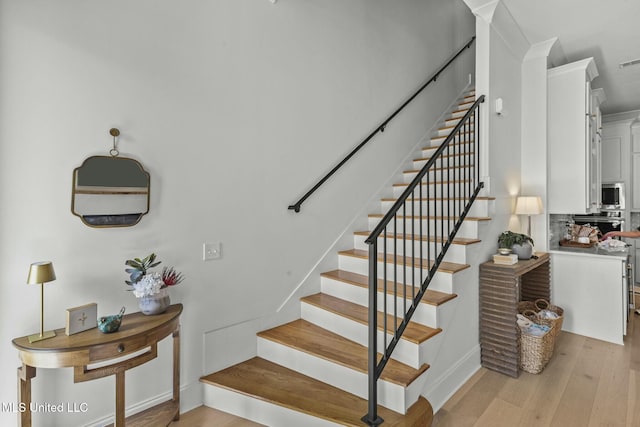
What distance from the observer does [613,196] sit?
207 inches

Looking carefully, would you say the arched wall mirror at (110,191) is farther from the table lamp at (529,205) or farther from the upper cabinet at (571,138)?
the upper cabinet at (571,138)

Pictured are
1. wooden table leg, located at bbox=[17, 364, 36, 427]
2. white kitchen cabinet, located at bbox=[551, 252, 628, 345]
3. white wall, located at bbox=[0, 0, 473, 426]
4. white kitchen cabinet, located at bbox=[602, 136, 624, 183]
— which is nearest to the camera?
wooden table leg, located at bbox=[17, 364, 36, 427]

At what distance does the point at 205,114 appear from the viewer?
233 cm

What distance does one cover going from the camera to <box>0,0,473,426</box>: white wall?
→ 1.69 metres

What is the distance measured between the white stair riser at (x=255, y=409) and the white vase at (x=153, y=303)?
0.75 meters

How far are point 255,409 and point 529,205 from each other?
10.5ft

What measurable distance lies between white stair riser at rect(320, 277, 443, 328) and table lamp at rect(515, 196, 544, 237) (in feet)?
6.07

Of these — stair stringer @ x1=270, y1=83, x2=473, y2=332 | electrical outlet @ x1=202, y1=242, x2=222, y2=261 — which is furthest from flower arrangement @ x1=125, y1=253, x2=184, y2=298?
stair stringer @ x1=270, y1=83, x2=473, y2=332

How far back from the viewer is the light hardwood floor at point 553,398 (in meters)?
2.12

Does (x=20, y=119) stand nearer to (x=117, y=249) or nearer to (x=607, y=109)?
(x=117, y=249)

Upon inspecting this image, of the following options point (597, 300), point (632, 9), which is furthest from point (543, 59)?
point (597, 300)

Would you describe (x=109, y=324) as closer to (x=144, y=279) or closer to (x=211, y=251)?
(x=144, y=279)

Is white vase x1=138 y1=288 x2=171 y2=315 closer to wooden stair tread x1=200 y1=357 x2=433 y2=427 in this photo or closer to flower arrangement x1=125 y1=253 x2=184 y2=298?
flower arrangement x1=125 y1=253 x2=184 y2=298

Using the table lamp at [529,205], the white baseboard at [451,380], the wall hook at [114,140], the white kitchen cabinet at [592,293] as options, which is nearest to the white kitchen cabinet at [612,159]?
the white kitchen cabinet at [592,293]
